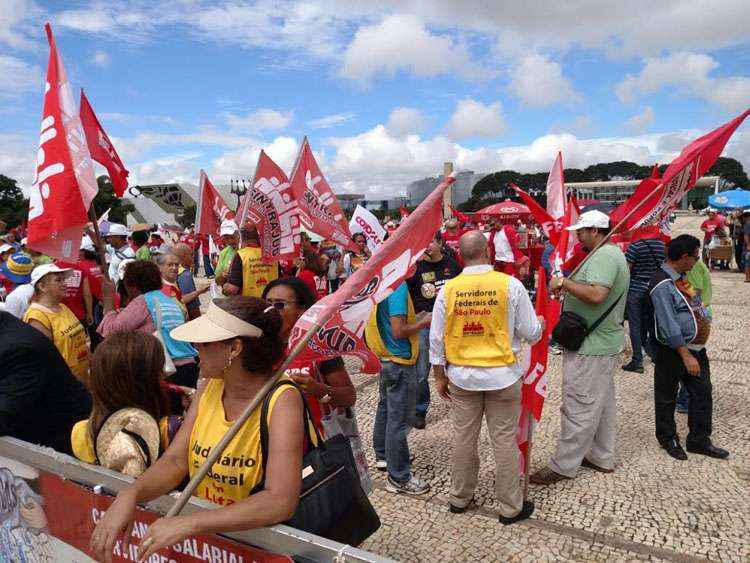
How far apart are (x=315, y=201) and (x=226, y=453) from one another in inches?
154

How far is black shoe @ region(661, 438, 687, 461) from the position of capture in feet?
14.3

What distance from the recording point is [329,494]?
1.81 m

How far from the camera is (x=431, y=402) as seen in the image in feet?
19.5

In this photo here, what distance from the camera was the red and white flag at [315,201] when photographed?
5.38 meters

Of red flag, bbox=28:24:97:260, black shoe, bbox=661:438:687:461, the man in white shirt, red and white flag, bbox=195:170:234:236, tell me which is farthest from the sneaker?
the man in white shirt

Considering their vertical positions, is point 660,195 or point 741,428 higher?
point 660,195

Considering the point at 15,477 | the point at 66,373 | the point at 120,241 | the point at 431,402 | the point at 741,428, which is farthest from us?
the point at 120,241

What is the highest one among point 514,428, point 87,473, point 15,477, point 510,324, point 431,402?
point 510,324

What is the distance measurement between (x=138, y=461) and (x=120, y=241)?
6.57 metres

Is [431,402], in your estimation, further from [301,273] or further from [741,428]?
[741,428]

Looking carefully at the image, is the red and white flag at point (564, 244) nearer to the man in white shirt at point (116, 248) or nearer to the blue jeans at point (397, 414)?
the blue jeans at point (397, 414)

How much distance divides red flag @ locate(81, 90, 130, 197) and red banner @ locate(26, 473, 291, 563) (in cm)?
315

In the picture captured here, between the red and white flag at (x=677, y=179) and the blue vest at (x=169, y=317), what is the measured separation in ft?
11.2

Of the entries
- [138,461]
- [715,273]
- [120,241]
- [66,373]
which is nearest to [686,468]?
[138,461]
